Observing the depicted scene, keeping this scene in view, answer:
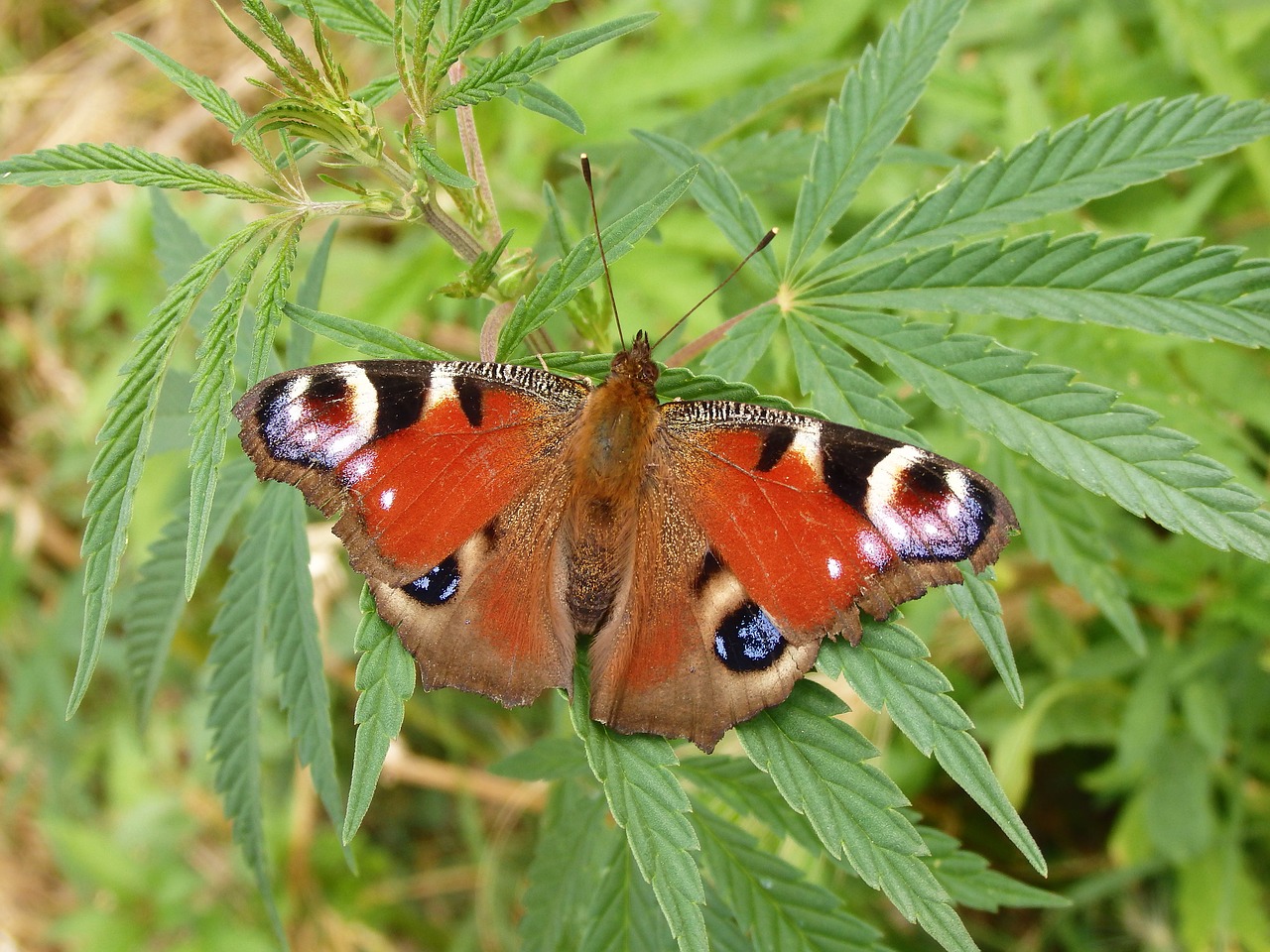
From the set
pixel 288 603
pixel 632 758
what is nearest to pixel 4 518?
pixel 288 603

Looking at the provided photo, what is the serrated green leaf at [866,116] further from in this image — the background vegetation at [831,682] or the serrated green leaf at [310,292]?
the serrated green leaf at [310,292]

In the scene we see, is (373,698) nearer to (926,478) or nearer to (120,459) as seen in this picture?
(120,459)

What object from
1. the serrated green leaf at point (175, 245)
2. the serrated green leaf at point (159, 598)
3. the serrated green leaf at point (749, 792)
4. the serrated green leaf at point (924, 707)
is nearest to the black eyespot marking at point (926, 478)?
the serrated green leaf at point (924, 707)

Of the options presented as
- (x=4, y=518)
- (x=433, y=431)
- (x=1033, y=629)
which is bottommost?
(x=1033, y=629)

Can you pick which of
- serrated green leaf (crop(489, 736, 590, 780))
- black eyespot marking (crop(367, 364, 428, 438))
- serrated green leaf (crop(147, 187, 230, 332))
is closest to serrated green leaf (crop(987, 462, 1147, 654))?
serrated green leaf (crop(489, 736, 590, 780))

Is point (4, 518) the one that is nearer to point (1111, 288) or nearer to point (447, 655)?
point (447, 655)

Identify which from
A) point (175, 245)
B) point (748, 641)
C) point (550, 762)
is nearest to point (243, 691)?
point (550, 762)

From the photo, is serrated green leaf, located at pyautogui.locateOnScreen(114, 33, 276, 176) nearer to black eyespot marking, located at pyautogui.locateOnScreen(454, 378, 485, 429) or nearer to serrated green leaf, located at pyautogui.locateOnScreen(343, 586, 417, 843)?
black eyespot marking, located at pyautogui.locateOnScreen(454, 378, 485, 429)
